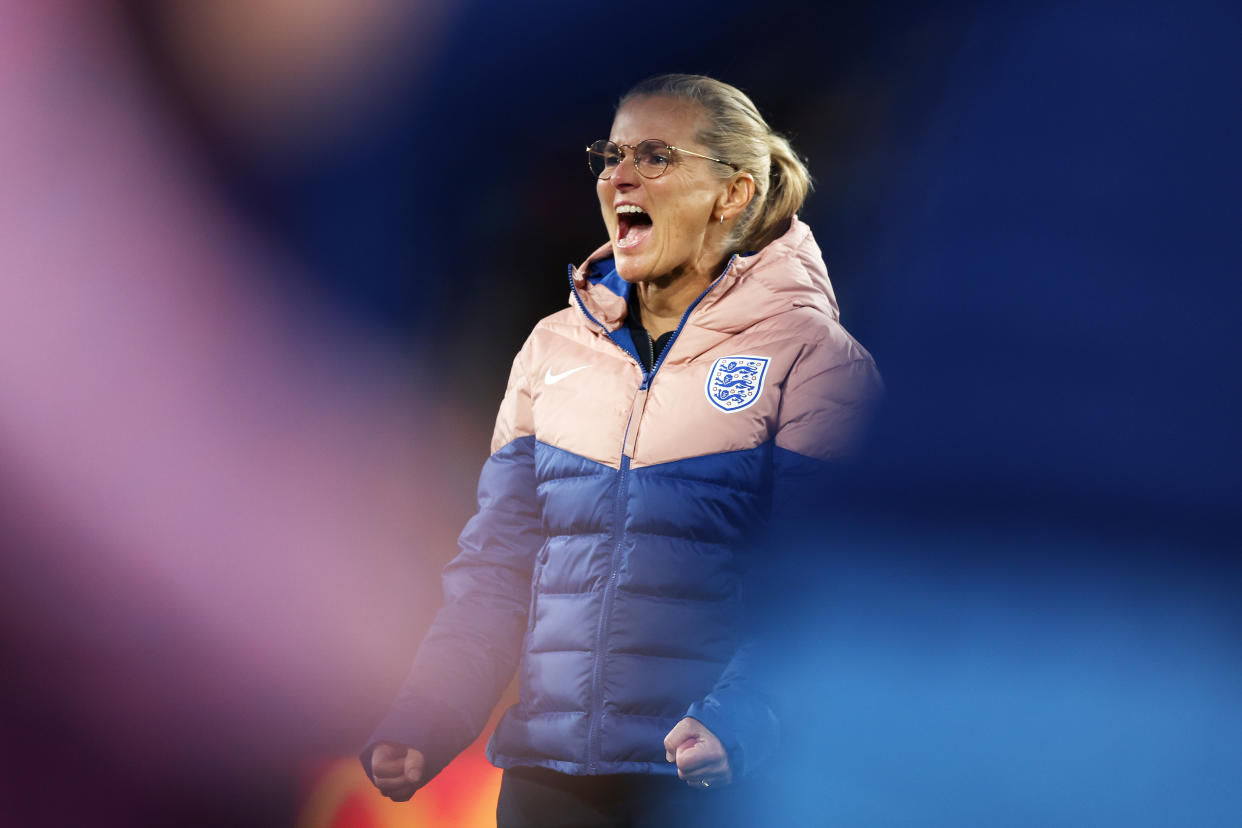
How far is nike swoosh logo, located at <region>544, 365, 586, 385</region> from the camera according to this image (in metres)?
1.17

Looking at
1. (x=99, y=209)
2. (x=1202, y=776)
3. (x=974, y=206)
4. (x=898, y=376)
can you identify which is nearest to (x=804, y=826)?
(x=1202, y=776)

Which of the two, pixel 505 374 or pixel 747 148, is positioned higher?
pixel 747 148

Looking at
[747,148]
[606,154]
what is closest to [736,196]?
[747,148]

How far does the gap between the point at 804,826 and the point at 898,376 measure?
0.53m

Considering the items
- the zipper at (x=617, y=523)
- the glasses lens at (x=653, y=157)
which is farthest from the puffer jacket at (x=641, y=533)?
the glasses lens at (x=653, y=157)

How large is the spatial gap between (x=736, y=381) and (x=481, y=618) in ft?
1.32

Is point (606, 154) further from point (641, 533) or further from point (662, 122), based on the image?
point (641, 533)

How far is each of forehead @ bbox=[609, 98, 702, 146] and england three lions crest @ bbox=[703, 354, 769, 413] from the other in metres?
0.29

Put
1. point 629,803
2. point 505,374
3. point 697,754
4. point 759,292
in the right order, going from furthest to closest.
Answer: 1. point 505,374
2. point 759,292
3. point 629,803
4. point 697,754

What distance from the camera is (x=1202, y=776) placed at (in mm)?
1032

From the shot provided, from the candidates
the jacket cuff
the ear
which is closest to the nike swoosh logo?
the ear

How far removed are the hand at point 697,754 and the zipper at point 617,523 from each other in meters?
0.12

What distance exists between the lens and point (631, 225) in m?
1.21

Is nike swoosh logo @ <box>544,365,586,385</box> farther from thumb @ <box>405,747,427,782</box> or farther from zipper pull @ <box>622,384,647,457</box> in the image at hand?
thumb @ <box>405,747,427,782</box>
